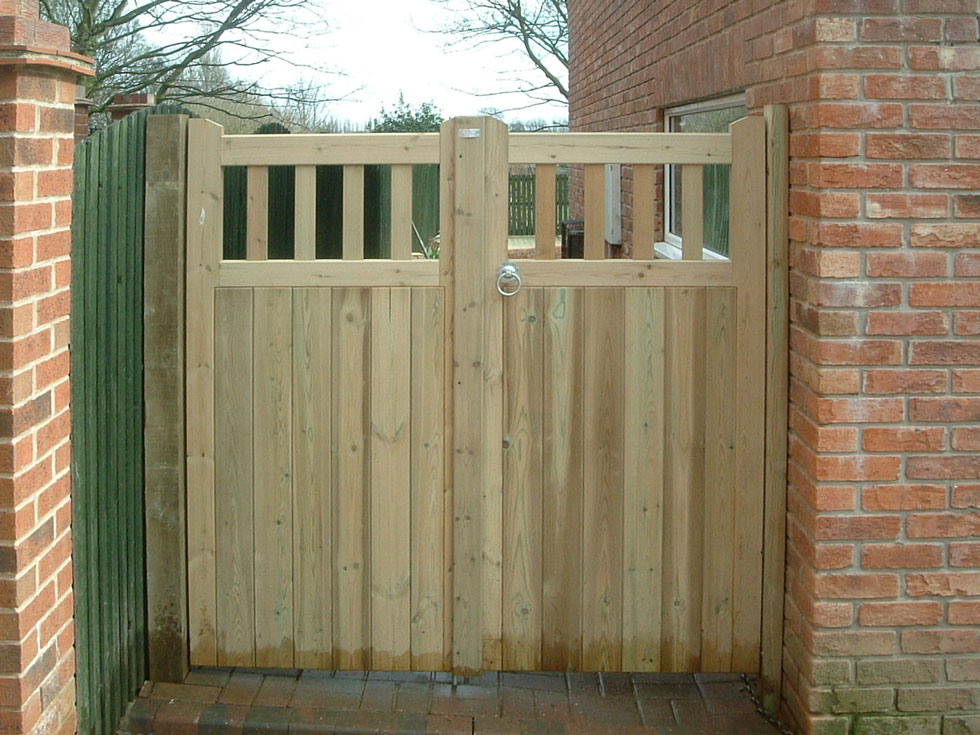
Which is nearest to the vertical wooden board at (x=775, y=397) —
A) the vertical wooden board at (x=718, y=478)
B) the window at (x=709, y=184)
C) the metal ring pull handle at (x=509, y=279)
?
the vertical wooden board at (x=718, y=478)

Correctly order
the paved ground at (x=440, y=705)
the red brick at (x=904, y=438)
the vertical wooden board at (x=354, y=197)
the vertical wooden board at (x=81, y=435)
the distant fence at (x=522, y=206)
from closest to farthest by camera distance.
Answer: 1. the vertical wooden board at (x=81, y=435)
2. the red brick at (x=904, y=438)
3. the paved ground at (x=440, y=705)
4. the vertical wooden board at (x=354, y=197)
5. the distant fence at (x=522, y=206)

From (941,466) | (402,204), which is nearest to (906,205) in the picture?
(941,466)

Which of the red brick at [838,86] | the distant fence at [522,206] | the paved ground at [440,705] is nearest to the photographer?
the red brick at [838,86]

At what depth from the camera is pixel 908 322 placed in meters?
3.77

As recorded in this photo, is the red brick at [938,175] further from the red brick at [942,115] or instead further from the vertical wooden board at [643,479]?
the vertical wooden board at [643,479]

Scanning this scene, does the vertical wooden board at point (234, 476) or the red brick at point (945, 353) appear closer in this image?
the red brick at point (945, 353)

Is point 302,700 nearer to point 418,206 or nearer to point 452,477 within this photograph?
point 452,477

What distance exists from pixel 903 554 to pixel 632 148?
5.35 feet

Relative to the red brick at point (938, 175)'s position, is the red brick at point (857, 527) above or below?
below

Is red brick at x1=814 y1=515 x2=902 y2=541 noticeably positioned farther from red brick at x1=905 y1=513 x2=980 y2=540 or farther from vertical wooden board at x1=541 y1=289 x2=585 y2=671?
vertical wooden board at x1=541 y1=289 x2=585 y2=671

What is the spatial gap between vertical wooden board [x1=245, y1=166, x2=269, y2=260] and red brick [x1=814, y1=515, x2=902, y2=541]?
6.97 feet

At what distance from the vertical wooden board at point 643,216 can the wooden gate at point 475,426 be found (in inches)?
0.4

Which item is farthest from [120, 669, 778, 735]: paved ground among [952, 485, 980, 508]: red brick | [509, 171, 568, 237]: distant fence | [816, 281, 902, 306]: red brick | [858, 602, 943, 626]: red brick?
[509, 171, 568, 237]: distant fence

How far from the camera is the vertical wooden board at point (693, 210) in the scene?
4.25 meters
